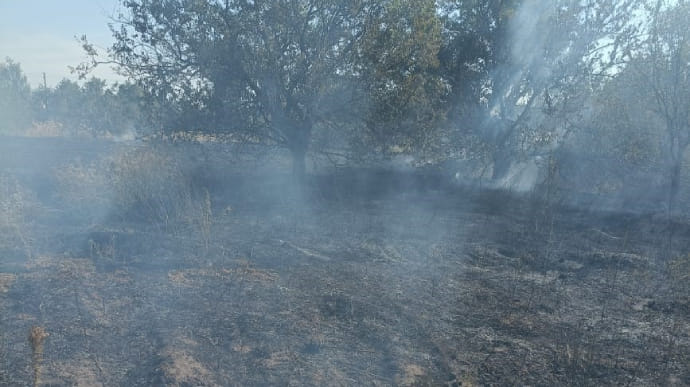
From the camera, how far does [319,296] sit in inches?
201

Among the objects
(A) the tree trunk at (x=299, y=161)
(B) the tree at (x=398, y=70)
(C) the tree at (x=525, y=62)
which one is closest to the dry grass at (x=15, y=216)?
(A) the tree trunk at (x=299, y=161)

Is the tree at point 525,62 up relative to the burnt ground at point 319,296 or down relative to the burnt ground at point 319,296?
up

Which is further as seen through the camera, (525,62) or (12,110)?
(12,110)

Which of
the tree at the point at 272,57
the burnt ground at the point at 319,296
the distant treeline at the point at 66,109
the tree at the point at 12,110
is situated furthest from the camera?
the tree at the point at 12,110

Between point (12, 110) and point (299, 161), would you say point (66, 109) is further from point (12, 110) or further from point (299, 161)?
point (299, 161)

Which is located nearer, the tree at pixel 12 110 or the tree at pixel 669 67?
the tree at pixel 669 67

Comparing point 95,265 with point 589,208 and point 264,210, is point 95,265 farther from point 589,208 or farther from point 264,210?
point 589,208

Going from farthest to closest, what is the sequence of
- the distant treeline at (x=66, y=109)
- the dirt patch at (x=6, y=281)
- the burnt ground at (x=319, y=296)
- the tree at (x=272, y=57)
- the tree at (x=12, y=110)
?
the tree at (x=12, y=110)
the distant treeline at (x=66, y=109)
the tree at (x=272, y=57)
the dirt patch at (x=6, y=281)
the burnt ground at (x=319, y=296)

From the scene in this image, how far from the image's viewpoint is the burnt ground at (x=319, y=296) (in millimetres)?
3803

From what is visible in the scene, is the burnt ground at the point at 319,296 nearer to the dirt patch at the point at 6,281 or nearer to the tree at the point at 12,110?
the dirt patch at the point at 6,281

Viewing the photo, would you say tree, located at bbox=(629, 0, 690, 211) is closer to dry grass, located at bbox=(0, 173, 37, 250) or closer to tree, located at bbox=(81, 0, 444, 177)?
tree, located at bbox=(81, 0, 444, 177)

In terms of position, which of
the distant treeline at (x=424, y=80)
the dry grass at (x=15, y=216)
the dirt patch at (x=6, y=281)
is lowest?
the dirt patch at (x=6, y=281)

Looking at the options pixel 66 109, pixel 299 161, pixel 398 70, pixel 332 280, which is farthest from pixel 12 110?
pixel 332 280

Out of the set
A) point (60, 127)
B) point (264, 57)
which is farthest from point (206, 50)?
point (60, 127)
